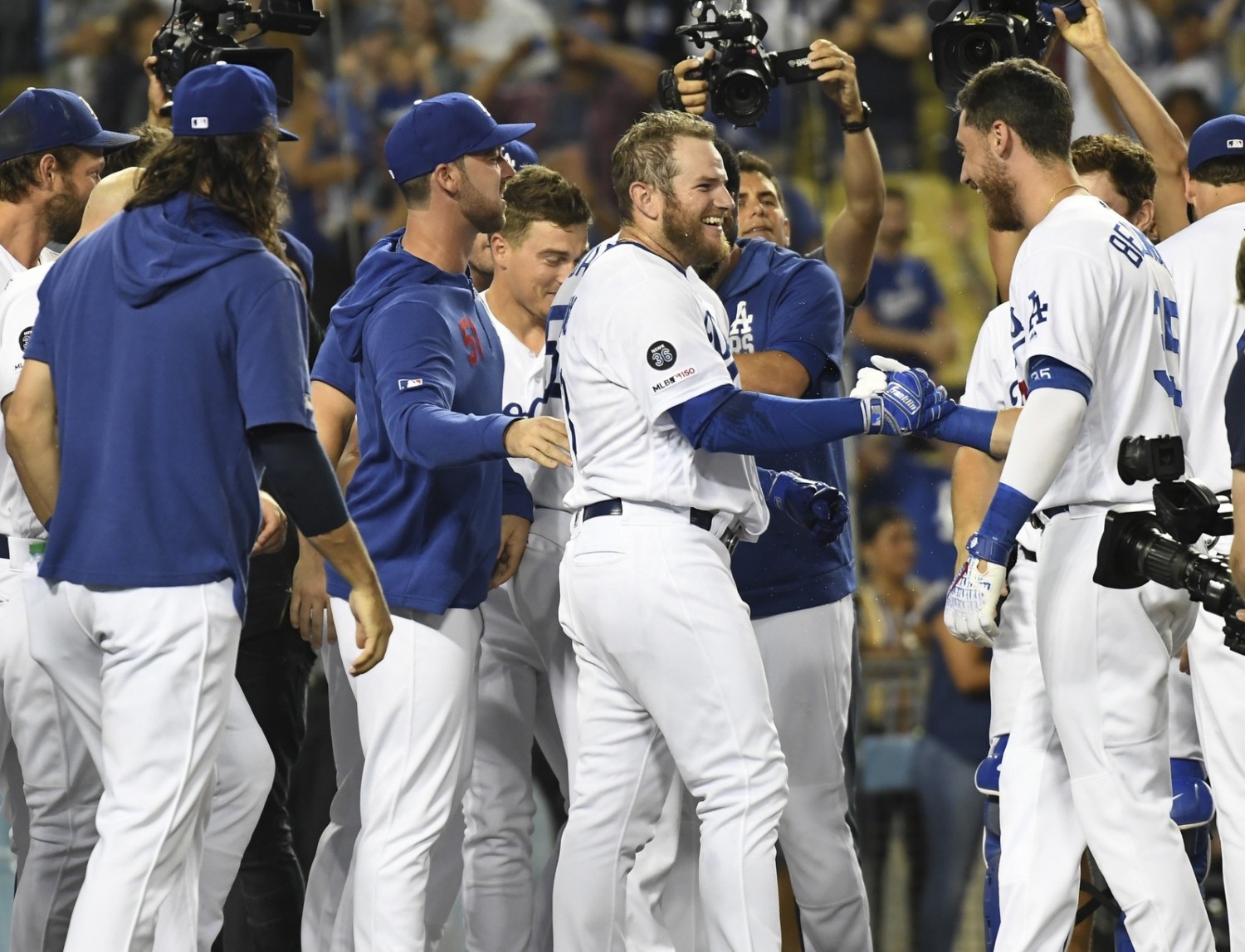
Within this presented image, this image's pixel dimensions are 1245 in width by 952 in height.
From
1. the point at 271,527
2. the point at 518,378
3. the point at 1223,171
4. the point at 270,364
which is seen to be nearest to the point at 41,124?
the point at 271,527

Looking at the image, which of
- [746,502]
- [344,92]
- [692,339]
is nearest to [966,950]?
[746,502]

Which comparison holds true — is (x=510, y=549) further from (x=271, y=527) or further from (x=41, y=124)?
(x=41, y=124)

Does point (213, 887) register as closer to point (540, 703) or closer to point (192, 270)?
point (540, 703)

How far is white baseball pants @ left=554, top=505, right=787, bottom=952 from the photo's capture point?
2938 millimetres

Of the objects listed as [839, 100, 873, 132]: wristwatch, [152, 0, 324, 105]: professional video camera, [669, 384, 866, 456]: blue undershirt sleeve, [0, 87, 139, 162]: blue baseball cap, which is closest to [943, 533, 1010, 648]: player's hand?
[669, 384, 866, 456]: blue undershirt sleeve

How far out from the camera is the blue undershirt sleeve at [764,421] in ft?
9.54

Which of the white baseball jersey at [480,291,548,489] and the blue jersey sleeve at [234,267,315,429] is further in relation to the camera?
the white baseball jersey at [480,291,548,489]

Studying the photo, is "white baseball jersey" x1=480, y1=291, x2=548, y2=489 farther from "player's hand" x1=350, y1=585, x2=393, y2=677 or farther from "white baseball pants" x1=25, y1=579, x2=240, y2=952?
"white baseball pants" x1=25, y1=579, x2=240, y2=952

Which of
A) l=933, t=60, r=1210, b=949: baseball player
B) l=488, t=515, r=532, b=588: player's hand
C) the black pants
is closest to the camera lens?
l=933, t=60, r=1210, b=949: baseball player

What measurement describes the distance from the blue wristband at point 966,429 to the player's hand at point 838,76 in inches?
59.3

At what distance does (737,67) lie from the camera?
4.28 m

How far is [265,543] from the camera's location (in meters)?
3.67

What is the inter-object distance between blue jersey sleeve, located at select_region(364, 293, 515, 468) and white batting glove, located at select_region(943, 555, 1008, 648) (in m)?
0.91

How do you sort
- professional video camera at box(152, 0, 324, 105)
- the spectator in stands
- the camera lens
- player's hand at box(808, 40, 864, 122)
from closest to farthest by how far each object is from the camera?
the camera lens, player's hand at box(808, 40, 864, 122), professional video camera at box(152, 0, 324, 105), the spectator in stands
